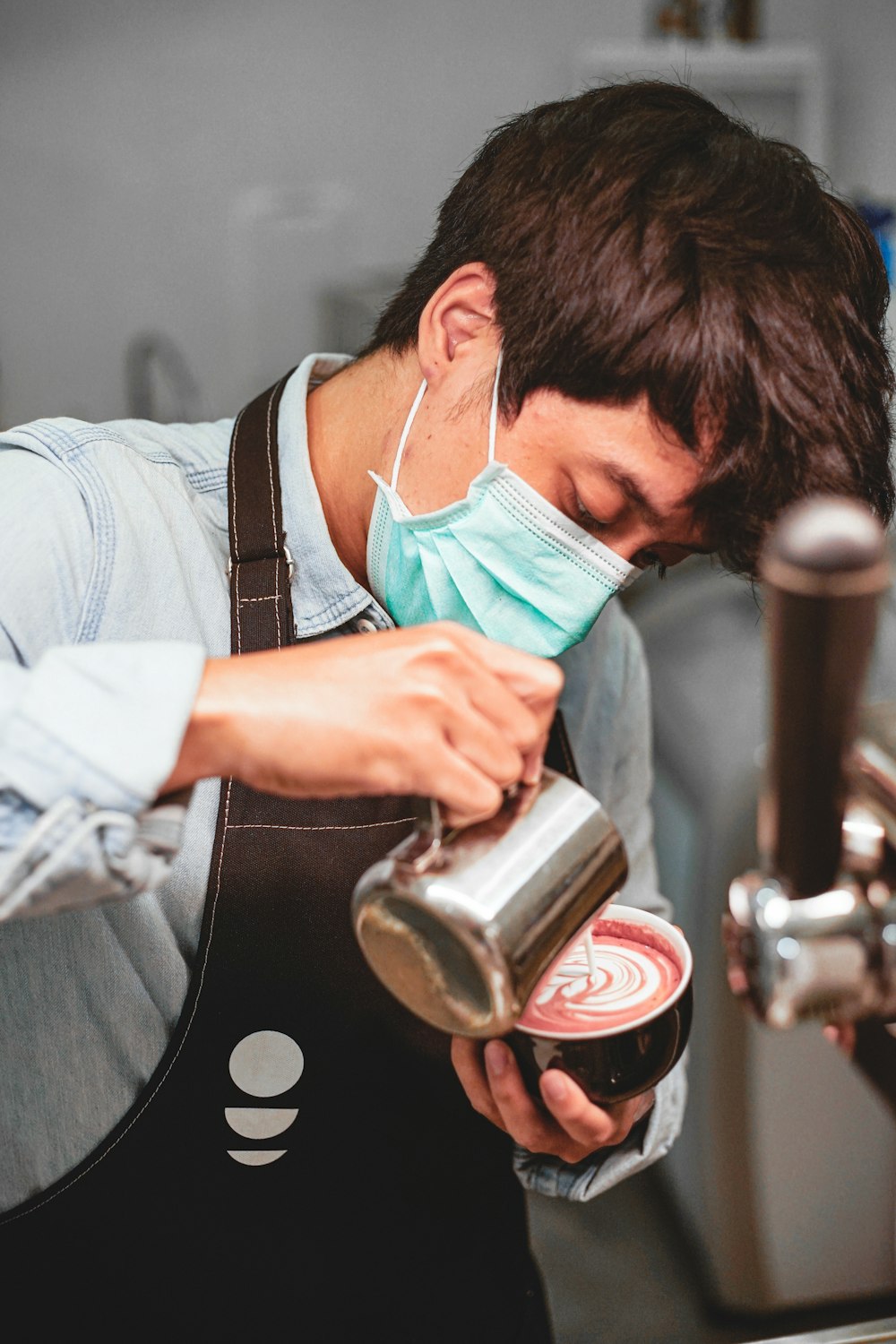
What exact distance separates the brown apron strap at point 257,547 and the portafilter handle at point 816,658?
0.68 meters

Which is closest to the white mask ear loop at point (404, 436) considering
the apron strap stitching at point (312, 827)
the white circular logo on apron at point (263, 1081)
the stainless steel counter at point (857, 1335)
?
the apron strap stitching at point (312, 827)

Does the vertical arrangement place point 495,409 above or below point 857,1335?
above

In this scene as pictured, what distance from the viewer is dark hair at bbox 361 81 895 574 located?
107 cm

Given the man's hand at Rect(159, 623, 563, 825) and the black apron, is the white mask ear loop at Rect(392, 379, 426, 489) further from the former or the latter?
the man's hand at Rect(159, 623, 563, 825)

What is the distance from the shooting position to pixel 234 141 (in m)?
3.72

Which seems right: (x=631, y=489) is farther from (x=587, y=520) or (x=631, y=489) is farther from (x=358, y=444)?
(x=358, y=444)

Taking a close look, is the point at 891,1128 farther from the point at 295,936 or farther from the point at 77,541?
the point at 77,541

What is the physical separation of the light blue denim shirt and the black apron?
3 cm

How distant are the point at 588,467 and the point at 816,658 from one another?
0.70 m

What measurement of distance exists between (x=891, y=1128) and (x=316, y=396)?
1.90 m

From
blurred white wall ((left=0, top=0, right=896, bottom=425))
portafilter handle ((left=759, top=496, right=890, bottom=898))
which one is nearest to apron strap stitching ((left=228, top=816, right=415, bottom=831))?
portafilter handle ((left=759, top=496, right=890, bottom=898))

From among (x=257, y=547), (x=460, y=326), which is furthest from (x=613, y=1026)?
(x=460, y=326)

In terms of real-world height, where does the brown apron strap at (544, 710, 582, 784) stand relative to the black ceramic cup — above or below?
below

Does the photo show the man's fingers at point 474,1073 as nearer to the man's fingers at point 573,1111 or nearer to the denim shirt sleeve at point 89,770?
the man's fingers at point 573,1111
